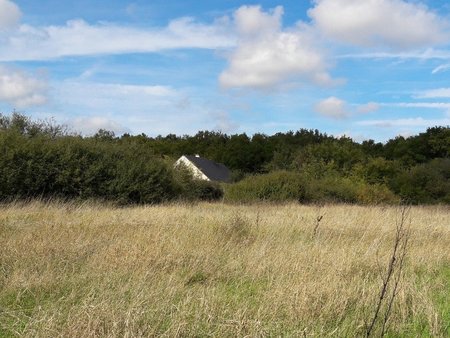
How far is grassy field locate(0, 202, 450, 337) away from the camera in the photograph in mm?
4094

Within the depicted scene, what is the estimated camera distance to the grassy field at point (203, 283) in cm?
409

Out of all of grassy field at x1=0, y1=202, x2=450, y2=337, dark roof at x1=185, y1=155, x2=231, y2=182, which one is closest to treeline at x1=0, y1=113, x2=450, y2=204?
grassy field at x1=0, y1=202, x2=450, y2=337

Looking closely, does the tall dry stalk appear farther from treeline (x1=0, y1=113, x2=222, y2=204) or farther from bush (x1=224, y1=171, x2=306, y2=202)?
bush (x1=224, y1=171, x2=306, y2=202)

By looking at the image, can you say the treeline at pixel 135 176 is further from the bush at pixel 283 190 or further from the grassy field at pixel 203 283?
the grassy field at pixel 203 283

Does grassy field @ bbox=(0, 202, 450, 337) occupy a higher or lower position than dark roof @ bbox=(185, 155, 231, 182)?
lower

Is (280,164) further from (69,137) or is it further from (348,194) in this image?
(69,137)

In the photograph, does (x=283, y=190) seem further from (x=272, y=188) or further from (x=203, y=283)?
(x=203, y=283)

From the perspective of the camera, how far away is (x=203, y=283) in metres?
5.99

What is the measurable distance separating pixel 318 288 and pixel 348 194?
26.8 m

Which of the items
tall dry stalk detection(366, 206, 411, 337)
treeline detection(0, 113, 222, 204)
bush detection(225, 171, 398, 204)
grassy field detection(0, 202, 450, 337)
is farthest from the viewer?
bush detection(225, 171, 398, 204)

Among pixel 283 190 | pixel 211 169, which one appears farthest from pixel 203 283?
pixel 211 169

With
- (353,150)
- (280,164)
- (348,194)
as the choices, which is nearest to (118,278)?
(348,194)

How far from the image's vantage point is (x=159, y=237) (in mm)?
8148

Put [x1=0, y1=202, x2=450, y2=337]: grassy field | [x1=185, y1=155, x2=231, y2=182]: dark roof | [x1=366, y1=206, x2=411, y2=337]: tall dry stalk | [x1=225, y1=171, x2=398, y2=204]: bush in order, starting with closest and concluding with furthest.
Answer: [x1=366, y1=206, x2=411, y2=337]: tall dry stalk, [x1=0, y1=202, x2=450, y2=337]: grassy field, [x1=225, y1=171, x2=398, y2=204]: bush, [x1=185, y1=155, x2=231, y2=182]: dark roof
